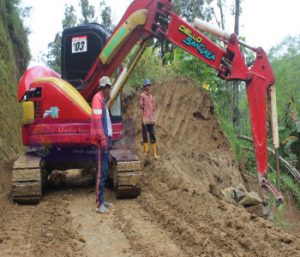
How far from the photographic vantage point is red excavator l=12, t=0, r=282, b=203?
648cm

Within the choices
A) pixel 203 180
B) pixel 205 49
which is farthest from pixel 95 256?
pixel 203 180

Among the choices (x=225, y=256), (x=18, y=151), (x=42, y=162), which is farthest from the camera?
(x=18, y=151)

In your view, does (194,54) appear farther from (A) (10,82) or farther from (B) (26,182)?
(A) (10,82)

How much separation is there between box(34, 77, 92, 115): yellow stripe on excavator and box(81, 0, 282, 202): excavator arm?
0.42 metres

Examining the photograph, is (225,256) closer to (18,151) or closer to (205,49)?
(205,49)

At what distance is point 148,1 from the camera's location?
738 cm

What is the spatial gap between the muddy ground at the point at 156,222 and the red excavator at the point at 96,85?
0.54 metres

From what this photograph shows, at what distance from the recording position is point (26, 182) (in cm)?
758

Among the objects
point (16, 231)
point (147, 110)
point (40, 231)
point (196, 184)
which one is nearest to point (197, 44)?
point (196, 184)

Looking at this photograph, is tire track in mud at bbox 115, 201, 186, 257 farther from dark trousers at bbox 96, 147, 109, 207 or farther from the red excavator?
the red excavator

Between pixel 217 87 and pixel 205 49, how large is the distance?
740 centimetres

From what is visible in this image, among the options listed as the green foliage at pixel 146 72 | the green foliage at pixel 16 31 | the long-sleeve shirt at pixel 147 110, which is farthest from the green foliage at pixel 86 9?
the long-sleeve shirt at pixel 147 110

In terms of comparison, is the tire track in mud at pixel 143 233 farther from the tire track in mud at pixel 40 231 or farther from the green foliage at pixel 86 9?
the green foliage at pixel 86 9

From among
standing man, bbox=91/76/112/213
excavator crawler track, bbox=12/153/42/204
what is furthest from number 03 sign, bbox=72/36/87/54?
excavator crawler track, bbox=12/153/42/204
